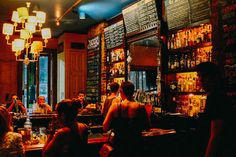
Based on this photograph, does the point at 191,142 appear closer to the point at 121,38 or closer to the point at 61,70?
the point at 121,38

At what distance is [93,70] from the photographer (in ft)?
33.0

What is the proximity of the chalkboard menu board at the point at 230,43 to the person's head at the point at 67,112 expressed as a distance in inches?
111

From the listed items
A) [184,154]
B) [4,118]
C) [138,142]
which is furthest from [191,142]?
[4,118]

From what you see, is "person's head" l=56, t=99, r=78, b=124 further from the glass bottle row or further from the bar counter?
the glass bottle row

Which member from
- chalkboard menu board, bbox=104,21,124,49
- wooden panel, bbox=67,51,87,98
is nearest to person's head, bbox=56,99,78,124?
chalkboard menu board, bbox=104,21,124,49

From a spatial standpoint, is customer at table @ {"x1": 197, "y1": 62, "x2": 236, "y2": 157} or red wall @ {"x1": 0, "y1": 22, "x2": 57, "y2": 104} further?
red wall @ {"x1": 0, "y1": 22, "x2": 57, "y2": 104}

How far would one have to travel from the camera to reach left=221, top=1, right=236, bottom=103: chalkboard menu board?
4609 mm

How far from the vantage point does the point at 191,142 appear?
4680 mm

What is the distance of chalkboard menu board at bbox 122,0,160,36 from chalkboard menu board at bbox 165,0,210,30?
1.34ft

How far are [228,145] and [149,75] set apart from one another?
16.3 ft

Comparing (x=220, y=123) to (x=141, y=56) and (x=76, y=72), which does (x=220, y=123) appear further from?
(x=76, y=72)

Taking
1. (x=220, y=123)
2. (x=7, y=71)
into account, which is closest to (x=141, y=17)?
(x=220, y=123)

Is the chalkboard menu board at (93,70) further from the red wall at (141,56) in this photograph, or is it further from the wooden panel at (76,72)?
the red wall at (141,56)

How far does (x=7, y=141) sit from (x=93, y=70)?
292 inches
